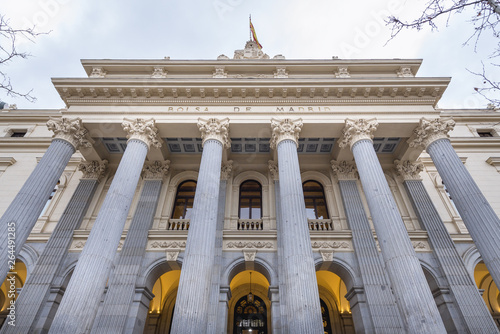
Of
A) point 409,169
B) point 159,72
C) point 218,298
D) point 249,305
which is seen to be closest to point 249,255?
point 218,298

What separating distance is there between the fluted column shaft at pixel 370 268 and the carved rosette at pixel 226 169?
5.99m

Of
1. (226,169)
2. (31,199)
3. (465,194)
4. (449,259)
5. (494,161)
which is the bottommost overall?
(449,259)

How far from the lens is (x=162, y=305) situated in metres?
13.7

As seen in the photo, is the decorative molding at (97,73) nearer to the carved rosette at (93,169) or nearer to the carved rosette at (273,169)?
the carved rosette at (93,169)

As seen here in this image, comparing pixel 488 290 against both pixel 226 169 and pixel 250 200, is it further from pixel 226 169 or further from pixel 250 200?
pixel 226 169

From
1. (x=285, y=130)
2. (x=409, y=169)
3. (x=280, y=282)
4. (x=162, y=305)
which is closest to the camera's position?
(x=280, y=282)

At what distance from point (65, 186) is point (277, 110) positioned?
40.9 ft

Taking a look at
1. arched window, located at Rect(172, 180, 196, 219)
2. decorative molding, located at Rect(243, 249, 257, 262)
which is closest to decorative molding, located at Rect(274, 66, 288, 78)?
arched window, located at Rect(172, 180, 196, 219)

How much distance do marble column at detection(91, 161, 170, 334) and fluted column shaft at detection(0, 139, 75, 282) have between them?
352 centimetres

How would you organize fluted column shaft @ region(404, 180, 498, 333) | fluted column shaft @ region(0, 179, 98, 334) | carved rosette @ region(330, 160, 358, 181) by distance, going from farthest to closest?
carved rosette @ region(330, 160, 358, 181), fluted column shaft @ region(0, 179, 98, 334), fluted column shaft @ region(404, 180, 498, 333)

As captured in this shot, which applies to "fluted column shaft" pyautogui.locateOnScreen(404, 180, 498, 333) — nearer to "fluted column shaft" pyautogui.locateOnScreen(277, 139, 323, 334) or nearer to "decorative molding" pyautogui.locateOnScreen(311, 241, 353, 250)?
"decorative molding" pyautogui.locateOnScreen(311, 241, 353, 250)

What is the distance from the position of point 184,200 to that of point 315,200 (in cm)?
731

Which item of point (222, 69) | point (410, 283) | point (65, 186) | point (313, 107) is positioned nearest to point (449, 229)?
point (410, 283)

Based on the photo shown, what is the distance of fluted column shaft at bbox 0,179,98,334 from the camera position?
10.5 m
